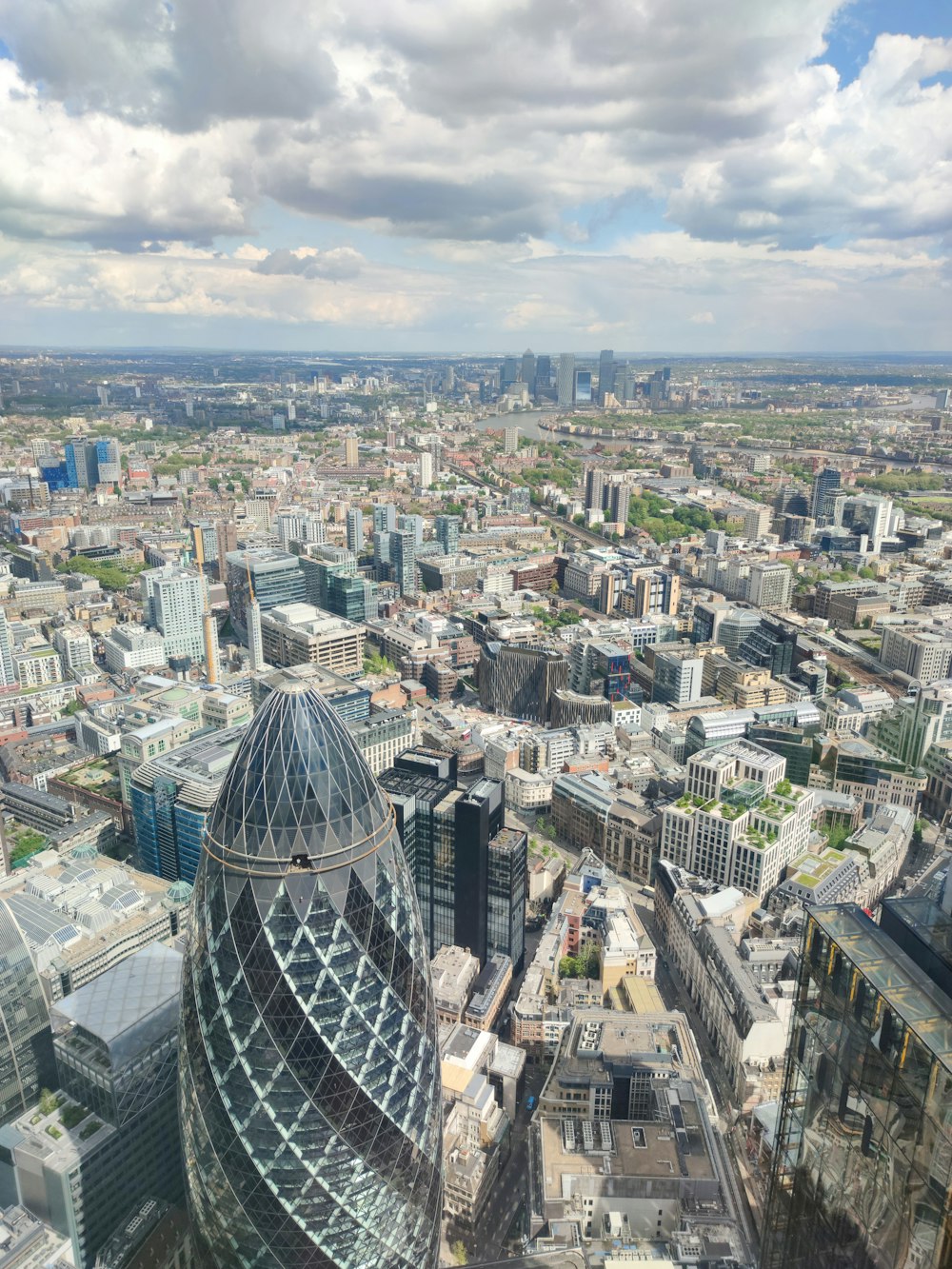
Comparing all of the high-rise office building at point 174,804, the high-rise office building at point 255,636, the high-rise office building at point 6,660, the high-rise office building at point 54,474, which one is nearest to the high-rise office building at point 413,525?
the high-rise office building at point 255,636

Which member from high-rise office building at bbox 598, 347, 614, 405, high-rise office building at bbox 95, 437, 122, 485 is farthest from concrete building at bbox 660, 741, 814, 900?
high-rise office building at bbox 598, 347, 614, 405

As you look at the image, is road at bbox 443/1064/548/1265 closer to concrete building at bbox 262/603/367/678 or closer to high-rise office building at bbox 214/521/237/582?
concrete building at bbox 262/603/367/678

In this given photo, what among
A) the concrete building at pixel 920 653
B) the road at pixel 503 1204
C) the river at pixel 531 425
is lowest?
the road at pixel 503 1204

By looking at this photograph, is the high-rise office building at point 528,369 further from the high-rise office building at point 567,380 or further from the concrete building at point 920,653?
the concrete building at point 920,653

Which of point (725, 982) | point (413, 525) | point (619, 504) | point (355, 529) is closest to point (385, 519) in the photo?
point (355, 529)

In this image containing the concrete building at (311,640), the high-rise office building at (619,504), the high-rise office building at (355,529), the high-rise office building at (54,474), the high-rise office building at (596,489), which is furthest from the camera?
the high-rise office building at (54,474)

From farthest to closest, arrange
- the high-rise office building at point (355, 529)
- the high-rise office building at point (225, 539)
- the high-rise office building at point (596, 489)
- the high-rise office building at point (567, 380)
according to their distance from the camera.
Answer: the high-rise office building at point (567, 380) < the high-rise office building at point (596, 489) < the high-rise office building at point (355, 529) < the high-rise office building at point (225, 539)

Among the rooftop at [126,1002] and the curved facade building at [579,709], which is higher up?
the rooftop at [126,1002]

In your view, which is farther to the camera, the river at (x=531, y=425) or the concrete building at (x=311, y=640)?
the river at (x=531, y=425)
